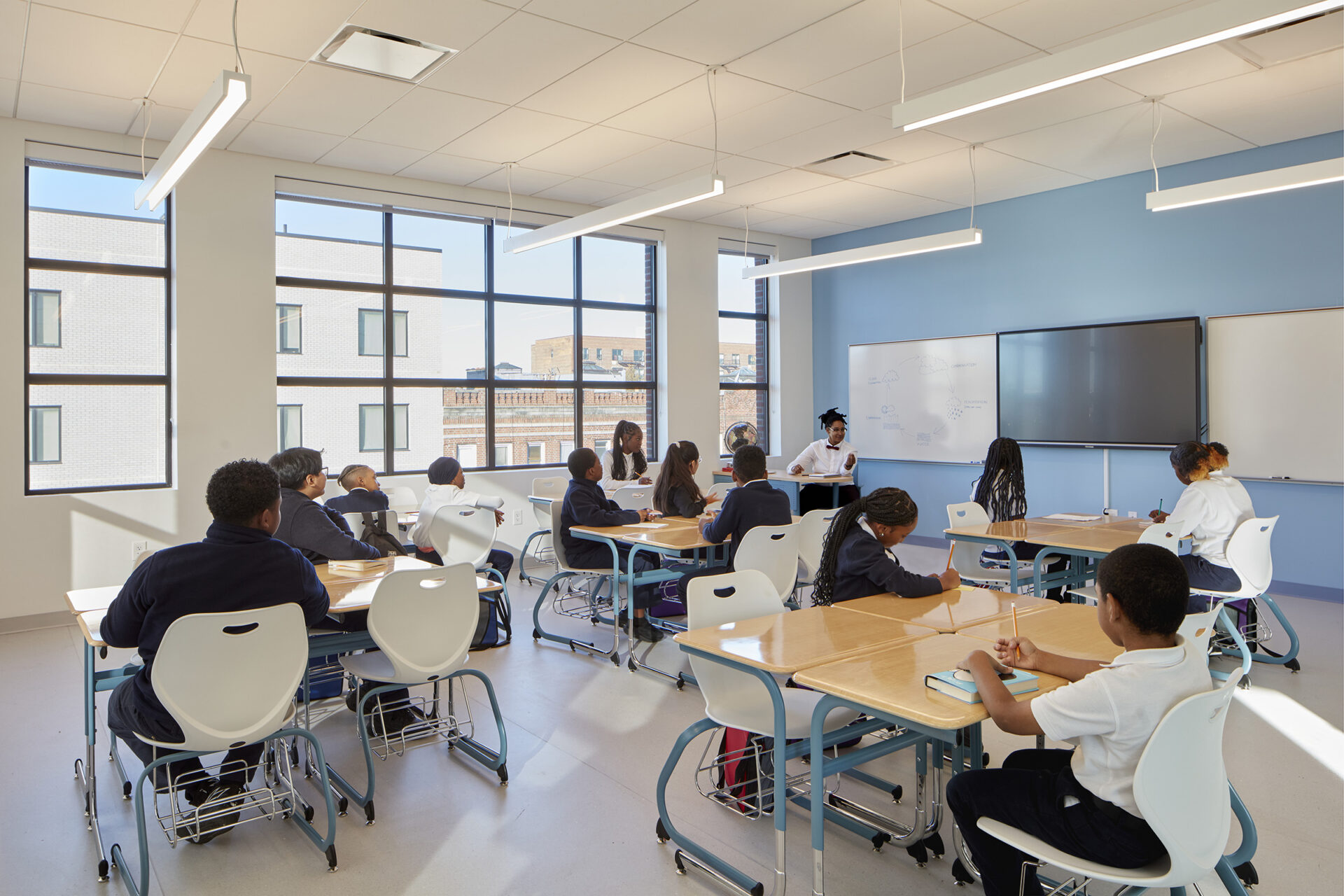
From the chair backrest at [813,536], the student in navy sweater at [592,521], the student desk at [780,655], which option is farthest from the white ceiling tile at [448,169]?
the student desk at [780,655]

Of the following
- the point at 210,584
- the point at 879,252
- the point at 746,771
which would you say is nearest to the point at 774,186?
the point at 879,252

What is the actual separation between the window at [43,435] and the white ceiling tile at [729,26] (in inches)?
175

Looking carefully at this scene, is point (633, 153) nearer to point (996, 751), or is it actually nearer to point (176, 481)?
point (176, 481)

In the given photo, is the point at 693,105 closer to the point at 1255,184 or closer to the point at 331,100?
the point at 331,100

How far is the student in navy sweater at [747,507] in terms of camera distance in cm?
422

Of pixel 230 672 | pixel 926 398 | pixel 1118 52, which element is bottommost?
pixel 230 672

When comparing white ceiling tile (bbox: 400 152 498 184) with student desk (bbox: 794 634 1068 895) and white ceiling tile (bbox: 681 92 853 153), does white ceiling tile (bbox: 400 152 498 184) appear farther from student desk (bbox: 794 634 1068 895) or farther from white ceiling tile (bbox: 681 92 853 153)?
student desk (bbox: 794 634 1068 895)

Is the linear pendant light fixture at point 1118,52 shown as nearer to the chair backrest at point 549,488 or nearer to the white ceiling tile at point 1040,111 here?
the white ceiling tile at point 1040,111

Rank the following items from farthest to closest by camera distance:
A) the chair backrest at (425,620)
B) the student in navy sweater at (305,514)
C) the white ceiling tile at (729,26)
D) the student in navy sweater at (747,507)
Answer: the student in navy sweater at (747,507) < the white ceiling tile at (729,26) < the student in navy sweater at (305,514) < the chair backrest at (425,620)

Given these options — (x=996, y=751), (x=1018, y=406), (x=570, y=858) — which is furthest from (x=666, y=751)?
(x=1018, y=406)

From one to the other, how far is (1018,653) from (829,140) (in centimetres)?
451

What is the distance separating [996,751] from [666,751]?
4.25 ft

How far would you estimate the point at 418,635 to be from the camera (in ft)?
9.62

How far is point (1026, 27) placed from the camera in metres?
4.10
